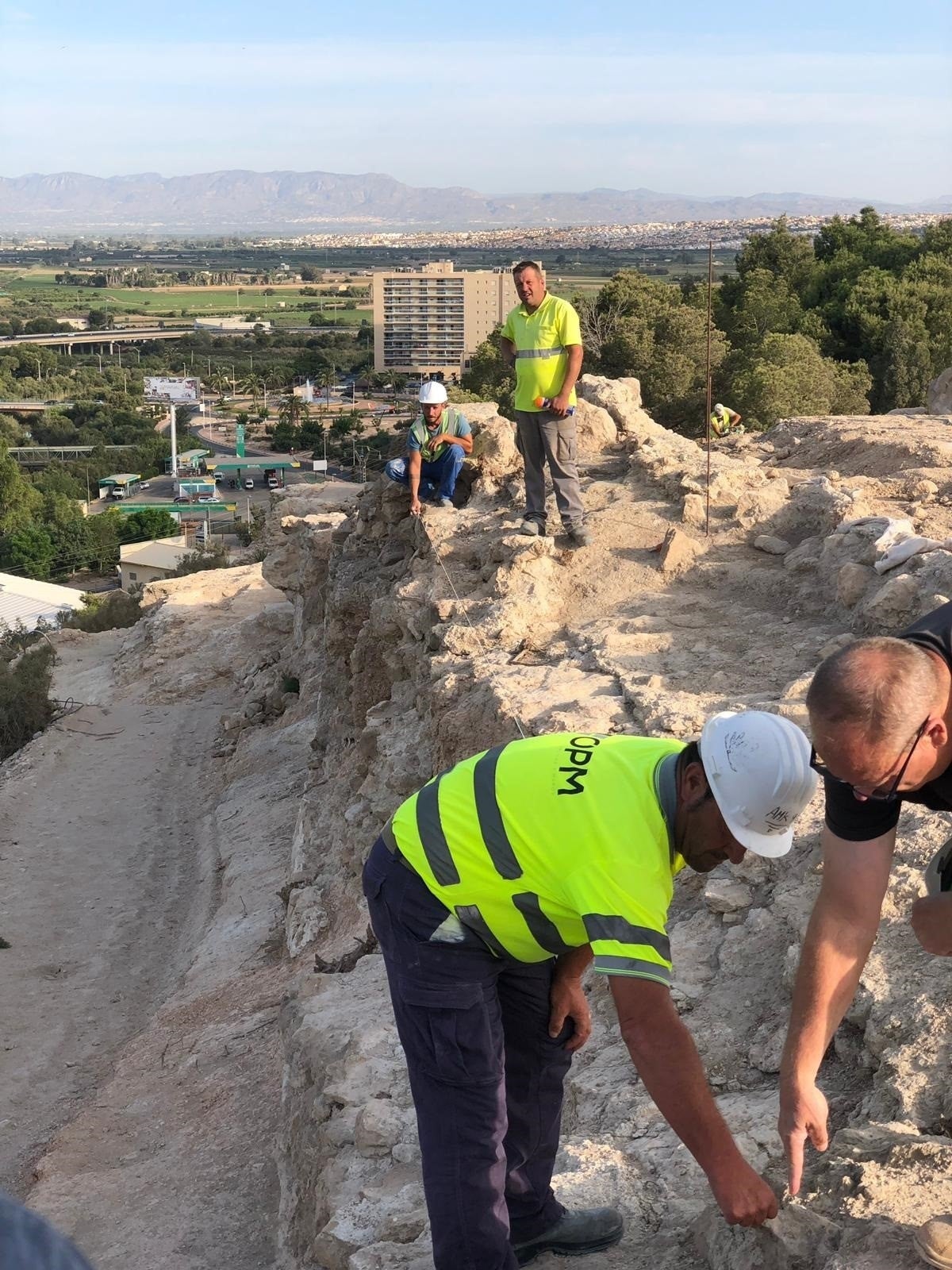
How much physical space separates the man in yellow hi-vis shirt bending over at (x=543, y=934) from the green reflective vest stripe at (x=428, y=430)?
7.02m

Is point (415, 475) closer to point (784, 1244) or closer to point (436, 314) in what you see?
point (784, 1244)

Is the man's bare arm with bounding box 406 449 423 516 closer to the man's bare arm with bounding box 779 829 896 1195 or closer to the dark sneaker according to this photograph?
the dark sneaker

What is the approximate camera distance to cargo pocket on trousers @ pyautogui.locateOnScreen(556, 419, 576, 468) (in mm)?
8719

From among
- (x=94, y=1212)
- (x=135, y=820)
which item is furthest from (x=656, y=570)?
(x=135, y=820)

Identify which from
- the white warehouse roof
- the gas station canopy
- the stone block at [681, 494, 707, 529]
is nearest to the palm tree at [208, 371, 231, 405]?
the gas station canopy

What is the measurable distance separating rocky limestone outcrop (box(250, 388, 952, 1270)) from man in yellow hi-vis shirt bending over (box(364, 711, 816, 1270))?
46cm

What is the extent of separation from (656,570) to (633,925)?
235 inches

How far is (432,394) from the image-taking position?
970 cm

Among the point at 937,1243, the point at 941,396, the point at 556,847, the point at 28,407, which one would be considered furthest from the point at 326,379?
the point at 937,1243

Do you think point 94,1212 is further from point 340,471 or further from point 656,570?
point 340,471

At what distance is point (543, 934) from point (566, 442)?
20.0ft

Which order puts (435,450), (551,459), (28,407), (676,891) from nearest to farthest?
1. (676,891)
2. (551,459)
3. (435,450)
4. (28,407)

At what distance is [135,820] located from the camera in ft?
49.0

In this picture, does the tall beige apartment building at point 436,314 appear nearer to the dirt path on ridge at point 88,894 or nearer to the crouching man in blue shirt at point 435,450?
the dirt path on ridge at point 88,894
